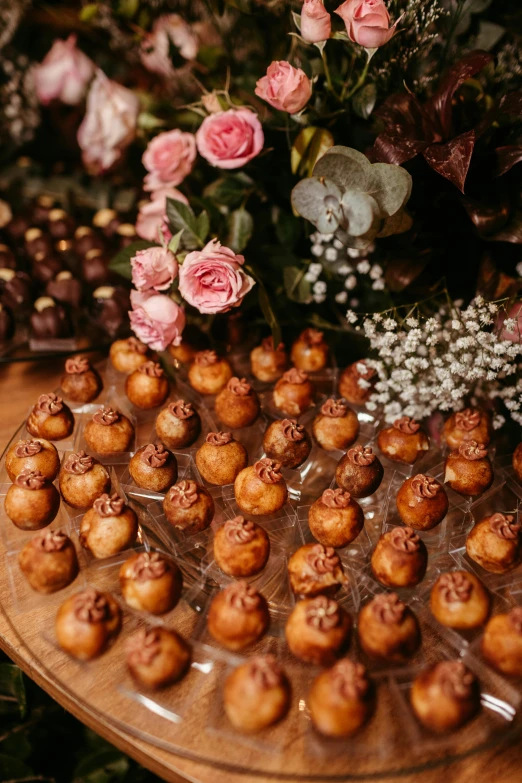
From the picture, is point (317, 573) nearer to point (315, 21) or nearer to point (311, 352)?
point (311, 352)

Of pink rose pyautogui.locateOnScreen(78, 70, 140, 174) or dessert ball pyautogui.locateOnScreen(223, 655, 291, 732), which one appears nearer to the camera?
dessert ball pyautogui.locateOnScreen(223, 655, 291, 732)

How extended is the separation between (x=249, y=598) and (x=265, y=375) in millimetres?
539

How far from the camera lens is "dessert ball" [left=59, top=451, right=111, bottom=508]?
3.13 ft

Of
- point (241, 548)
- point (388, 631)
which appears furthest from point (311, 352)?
point (388, 631)

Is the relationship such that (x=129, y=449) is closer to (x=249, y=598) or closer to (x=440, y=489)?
(x=249, y=598)

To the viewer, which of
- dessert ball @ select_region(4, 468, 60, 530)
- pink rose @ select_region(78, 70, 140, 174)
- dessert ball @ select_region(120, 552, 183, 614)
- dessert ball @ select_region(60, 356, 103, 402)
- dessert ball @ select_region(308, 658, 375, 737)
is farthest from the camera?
pink rose @ select_region(78, 70, 140, 174)

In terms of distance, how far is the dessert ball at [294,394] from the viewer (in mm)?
1123

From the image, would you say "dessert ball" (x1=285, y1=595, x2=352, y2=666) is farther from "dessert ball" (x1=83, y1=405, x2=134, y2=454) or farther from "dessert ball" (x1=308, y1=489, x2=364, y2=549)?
"dessert ball" (x1=83, y1=405, x2=134, y2=454)

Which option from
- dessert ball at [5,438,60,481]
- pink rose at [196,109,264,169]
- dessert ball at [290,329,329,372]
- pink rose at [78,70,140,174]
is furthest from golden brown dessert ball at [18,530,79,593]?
pink rose at [78,70,140,174]

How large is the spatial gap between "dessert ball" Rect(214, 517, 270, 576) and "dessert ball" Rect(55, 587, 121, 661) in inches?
6.7

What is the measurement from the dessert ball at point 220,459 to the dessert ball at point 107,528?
155 mm

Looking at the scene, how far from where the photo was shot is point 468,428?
1068 millimetres

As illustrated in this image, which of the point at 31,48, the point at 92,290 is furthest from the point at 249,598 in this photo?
the point at 31,48

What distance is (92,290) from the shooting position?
149 cm
